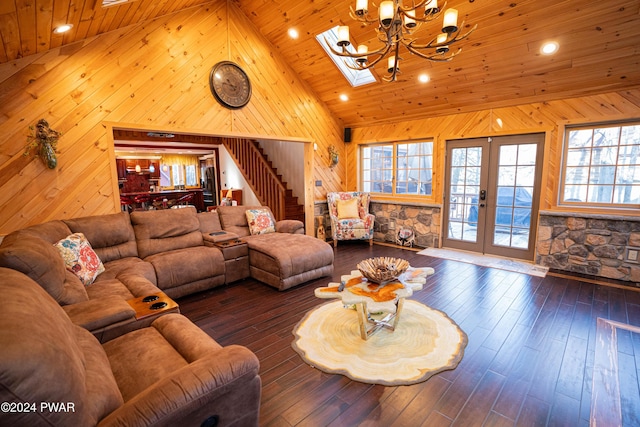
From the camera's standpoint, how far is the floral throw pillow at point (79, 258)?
108 inches

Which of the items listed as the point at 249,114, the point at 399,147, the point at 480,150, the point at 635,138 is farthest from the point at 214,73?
the point at 635,138

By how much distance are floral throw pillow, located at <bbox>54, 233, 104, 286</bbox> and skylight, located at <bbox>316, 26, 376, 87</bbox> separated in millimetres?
4251

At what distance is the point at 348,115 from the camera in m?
6.39

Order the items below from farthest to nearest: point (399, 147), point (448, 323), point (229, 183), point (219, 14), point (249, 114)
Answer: point (229, 183) → point (399, 147) → point (249, 114) → point (219, 14) → point (448, 323)

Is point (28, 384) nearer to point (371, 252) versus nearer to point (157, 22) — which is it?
point (157, 22)

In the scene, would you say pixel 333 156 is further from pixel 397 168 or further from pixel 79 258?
pixel 79 258

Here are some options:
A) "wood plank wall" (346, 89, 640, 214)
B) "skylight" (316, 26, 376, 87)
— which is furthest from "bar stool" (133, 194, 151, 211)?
"wood plank wall" (346, 89, 640, 214)

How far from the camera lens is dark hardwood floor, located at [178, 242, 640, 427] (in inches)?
74.3

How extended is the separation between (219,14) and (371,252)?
4.63 metres

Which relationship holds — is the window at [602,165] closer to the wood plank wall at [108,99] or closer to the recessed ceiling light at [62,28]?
the wood plank wall at [108,99]

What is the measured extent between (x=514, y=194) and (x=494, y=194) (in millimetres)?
283

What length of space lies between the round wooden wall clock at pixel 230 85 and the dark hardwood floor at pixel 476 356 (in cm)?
281

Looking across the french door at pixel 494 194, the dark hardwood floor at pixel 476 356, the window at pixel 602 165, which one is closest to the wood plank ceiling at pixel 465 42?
the window at pixel 602 165

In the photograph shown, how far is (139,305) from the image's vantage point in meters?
2.21
